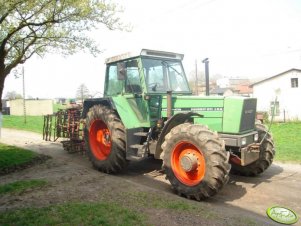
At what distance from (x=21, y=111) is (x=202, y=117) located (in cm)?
3855

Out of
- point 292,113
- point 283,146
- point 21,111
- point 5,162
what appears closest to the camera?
point 5,162

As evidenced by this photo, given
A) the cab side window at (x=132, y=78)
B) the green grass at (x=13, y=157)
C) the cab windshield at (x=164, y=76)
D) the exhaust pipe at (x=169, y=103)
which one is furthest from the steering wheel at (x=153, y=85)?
the green grass at (x=13, y=157)

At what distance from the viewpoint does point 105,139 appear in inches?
333

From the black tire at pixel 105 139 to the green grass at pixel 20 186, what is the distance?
5.29 feet

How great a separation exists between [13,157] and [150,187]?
16.4 feet

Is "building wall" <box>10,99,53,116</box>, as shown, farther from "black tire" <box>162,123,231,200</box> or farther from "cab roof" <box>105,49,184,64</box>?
"black tire" <box>162,123,231,200</box>

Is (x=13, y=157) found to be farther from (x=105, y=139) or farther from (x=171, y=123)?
(x=171, y=123)

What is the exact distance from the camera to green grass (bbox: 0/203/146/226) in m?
4.63

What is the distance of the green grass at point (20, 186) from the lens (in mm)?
6325

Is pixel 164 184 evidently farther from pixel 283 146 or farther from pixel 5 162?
pixel 283 146

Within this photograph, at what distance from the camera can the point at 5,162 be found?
29.8ft

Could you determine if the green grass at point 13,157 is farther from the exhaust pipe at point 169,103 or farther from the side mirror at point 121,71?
the exhaust pipe at point 169,103

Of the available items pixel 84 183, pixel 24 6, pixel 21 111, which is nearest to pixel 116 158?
pixel 84 183

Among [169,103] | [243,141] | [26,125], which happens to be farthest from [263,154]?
[26,125]
